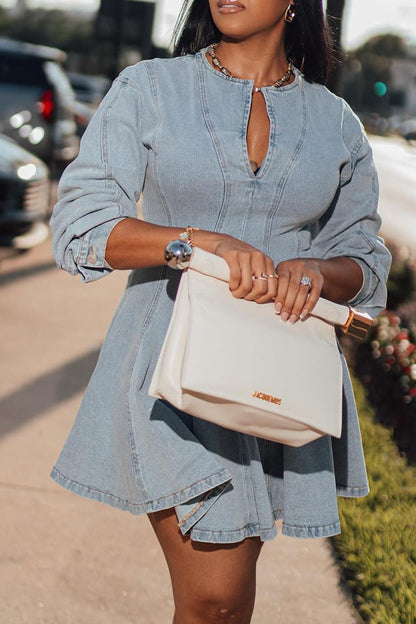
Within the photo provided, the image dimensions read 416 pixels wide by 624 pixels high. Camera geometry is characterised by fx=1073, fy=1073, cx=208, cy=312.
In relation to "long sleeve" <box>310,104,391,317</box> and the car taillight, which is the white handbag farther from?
the car taillight

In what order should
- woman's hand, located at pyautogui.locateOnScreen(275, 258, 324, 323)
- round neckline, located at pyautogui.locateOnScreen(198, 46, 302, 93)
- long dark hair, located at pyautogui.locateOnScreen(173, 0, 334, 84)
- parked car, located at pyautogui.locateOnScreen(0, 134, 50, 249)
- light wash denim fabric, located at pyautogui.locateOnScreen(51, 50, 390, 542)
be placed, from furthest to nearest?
parked car, located at pyautogui.locateOnScreen(0, 134, 50, 249) → long dark hair, located at pyautogui.locateOnScreen(173, 0, 334, 84) → round neckline, located at pyautogui.locateOnScreen(198, 46, 302, 93) → light wash denim fabric, located at pyautogui.locateOnScreen(51, 50, 390, 542) → woman's hand, located at pyautogui.locateOnScreen(275, 258, 324, 323)

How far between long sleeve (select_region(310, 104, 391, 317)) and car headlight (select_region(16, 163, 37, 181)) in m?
6.63

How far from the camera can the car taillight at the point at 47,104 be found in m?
12.2

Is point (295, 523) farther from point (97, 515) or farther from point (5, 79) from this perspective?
point (5, 79)

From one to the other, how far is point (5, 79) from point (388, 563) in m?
9.94

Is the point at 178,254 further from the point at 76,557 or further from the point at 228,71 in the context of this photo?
the point at 76,557

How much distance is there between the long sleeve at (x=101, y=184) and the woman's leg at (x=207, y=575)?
1.78 feet

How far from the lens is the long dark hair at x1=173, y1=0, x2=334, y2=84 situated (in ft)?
7.72

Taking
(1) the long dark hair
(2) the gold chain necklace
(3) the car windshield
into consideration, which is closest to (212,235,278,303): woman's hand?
(2) the gold chain necklace

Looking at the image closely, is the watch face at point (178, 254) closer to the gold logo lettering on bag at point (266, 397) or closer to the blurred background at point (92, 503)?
the gold logo lettering on bag at point (266, 397)

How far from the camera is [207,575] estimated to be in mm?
2113

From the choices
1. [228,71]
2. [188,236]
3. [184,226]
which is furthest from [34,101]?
[188,236]

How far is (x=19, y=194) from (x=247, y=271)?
703 cm

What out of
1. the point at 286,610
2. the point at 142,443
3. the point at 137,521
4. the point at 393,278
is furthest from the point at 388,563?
the point at 393,278
